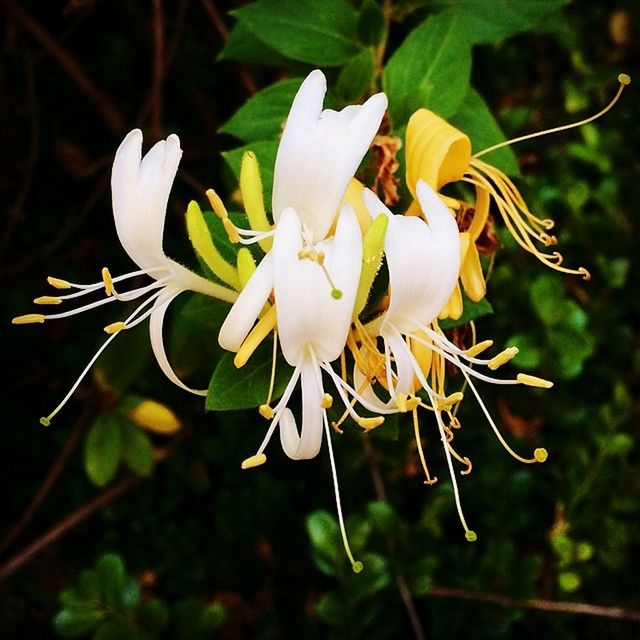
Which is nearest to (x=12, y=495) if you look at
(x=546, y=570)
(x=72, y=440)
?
(x=72, y=440)

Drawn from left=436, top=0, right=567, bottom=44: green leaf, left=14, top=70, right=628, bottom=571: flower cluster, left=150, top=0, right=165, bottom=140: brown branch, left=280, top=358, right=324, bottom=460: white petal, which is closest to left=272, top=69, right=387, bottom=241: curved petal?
left=14, top=70, right=628, bottom=571: flower cluster

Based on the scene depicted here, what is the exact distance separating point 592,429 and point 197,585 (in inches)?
20.6

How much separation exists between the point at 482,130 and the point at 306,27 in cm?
19

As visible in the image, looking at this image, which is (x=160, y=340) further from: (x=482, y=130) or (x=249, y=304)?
(x=482, y=130)

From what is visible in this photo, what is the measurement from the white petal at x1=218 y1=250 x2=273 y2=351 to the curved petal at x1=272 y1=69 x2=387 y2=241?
0.15 ft

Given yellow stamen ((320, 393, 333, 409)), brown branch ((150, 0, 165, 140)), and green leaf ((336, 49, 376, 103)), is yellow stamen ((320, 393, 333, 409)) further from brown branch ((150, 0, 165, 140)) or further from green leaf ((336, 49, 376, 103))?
brown branch ((150, 0, 165, 140))

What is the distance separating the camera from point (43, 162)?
140cm

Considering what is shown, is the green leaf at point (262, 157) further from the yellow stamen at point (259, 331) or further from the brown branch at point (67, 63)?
the brown branch at point (67, 63)

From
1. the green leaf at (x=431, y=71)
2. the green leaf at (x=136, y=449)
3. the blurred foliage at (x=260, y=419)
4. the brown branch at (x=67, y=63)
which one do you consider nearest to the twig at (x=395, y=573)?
the blurred foliage at (x=260, y=419)

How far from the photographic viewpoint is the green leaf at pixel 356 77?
78 cm

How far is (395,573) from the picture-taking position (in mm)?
973

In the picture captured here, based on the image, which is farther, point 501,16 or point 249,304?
point 501,16

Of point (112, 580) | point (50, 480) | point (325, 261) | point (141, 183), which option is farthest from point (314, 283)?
point (50, 480)

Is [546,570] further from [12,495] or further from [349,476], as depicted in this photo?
[12,495]
